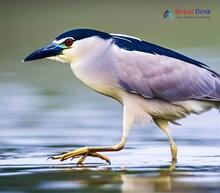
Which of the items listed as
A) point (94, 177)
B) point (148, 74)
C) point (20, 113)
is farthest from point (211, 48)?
point (94, 177)

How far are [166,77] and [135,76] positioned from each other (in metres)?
0.43

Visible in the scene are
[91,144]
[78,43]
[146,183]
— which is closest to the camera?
[146,183]

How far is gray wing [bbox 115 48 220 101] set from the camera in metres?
13.1

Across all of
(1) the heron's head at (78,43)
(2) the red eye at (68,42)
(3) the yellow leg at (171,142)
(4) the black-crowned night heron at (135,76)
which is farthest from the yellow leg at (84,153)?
(2) the red eye at (68,42)

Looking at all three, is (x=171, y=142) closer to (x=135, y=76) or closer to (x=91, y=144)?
(x=135, y=76)

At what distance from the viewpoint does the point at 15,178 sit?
Result: 449 inches

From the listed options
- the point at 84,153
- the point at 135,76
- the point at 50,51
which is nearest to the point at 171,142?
the point at 135,76

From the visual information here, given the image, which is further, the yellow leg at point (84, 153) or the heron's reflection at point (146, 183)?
the yellow leg at point (84, 153)

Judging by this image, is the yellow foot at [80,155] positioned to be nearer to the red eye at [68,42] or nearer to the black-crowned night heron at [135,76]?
the black-crowned night heron at [135,76]

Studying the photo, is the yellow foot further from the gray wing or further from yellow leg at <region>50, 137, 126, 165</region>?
the gray wing

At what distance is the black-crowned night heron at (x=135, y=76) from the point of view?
12930 millimetres

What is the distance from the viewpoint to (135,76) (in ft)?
43.0

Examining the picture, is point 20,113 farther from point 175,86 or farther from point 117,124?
point 175,86

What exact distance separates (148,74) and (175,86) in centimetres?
33
